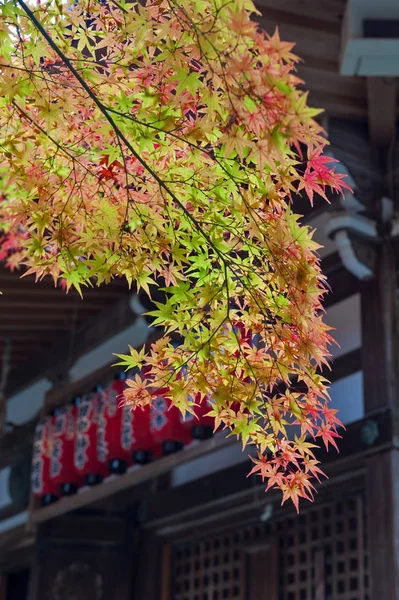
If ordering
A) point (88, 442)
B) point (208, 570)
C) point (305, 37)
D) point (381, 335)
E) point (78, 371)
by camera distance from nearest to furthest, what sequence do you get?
point (305, 37) → point (381, 335) → point (208, 570) → point (88, 442) → point (78, 371)

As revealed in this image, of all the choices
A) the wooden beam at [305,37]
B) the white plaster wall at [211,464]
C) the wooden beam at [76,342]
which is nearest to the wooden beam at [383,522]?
the white plaster wall at [211,464]

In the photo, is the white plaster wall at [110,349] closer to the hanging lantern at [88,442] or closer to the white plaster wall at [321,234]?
the hanging lantern at [88,442]

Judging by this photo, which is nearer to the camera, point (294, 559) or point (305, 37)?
point (305, 37)

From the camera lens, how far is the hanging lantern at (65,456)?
769cm

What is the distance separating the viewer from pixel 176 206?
3188 millimetres

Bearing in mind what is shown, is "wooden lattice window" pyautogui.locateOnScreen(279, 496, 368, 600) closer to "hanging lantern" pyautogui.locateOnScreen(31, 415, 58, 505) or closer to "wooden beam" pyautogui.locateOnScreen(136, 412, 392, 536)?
"wooden beam" pyautogui.locateOnScreen(136, 412, 392, 536)

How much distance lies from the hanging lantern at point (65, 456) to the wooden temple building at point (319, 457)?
0.75 feet

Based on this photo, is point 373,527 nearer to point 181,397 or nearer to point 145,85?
point 181,397

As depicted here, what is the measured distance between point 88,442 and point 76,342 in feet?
5.78

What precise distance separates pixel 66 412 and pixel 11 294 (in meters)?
1.28

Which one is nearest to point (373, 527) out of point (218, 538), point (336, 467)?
point (336, 467)

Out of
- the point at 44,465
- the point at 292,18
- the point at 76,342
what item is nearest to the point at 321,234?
the point at 292,18

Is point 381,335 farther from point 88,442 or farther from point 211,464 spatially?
point 88,442

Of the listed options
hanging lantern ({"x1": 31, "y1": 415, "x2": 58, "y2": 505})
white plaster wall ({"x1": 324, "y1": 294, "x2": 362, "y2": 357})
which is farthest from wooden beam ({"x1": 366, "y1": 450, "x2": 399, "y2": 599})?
hanging lantern ({"x1": 31, "y1": 415, "x2": 58, "y2": 505})
